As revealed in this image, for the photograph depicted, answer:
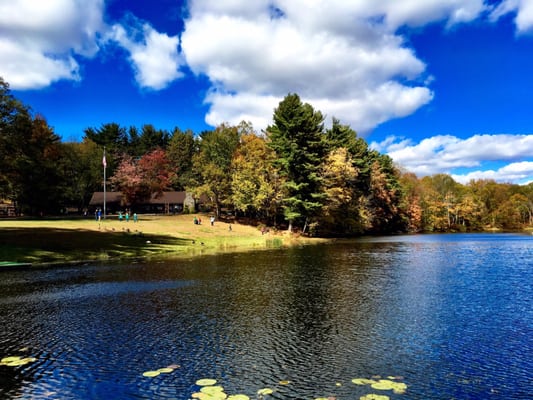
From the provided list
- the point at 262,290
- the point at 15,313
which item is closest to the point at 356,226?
the point at 262,290

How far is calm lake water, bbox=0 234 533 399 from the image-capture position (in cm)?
994

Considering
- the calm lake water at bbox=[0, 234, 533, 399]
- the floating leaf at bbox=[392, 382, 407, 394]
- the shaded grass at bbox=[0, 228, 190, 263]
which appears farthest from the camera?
the shaded grass at bbox=[0, 228, 190, 263]

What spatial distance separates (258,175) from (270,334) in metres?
63.5

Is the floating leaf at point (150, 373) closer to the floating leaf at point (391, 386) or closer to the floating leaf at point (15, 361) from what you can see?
the floating leaf at point (15, 361)

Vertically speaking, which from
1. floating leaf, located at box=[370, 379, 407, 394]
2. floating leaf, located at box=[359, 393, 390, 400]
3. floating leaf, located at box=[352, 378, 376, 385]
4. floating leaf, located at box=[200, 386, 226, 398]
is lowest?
floating leaf, located at box=[200, 386, 226, 398]

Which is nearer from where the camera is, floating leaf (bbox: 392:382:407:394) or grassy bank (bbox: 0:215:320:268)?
floating leaf (bbox: 392:382:407:394)

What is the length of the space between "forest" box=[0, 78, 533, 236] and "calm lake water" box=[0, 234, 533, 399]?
32.5 meters

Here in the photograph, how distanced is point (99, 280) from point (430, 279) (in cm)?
2084

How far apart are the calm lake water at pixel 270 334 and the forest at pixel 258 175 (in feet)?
106

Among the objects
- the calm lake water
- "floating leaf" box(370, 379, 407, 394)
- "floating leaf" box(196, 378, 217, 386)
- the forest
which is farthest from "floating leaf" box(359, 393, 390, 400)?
the forest

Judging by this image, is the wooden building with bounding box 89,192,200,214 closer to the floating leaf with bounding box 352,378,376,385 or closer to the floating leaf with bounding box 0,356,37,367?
the floating leaf with bounding box 0,356,37,367

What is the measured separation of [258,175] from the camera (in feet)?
253

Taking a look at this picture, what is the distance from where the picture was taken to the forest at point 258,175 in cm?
6825

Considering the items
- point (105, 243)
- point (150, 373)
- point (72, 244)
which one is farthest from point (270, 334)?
point (105, 243)
